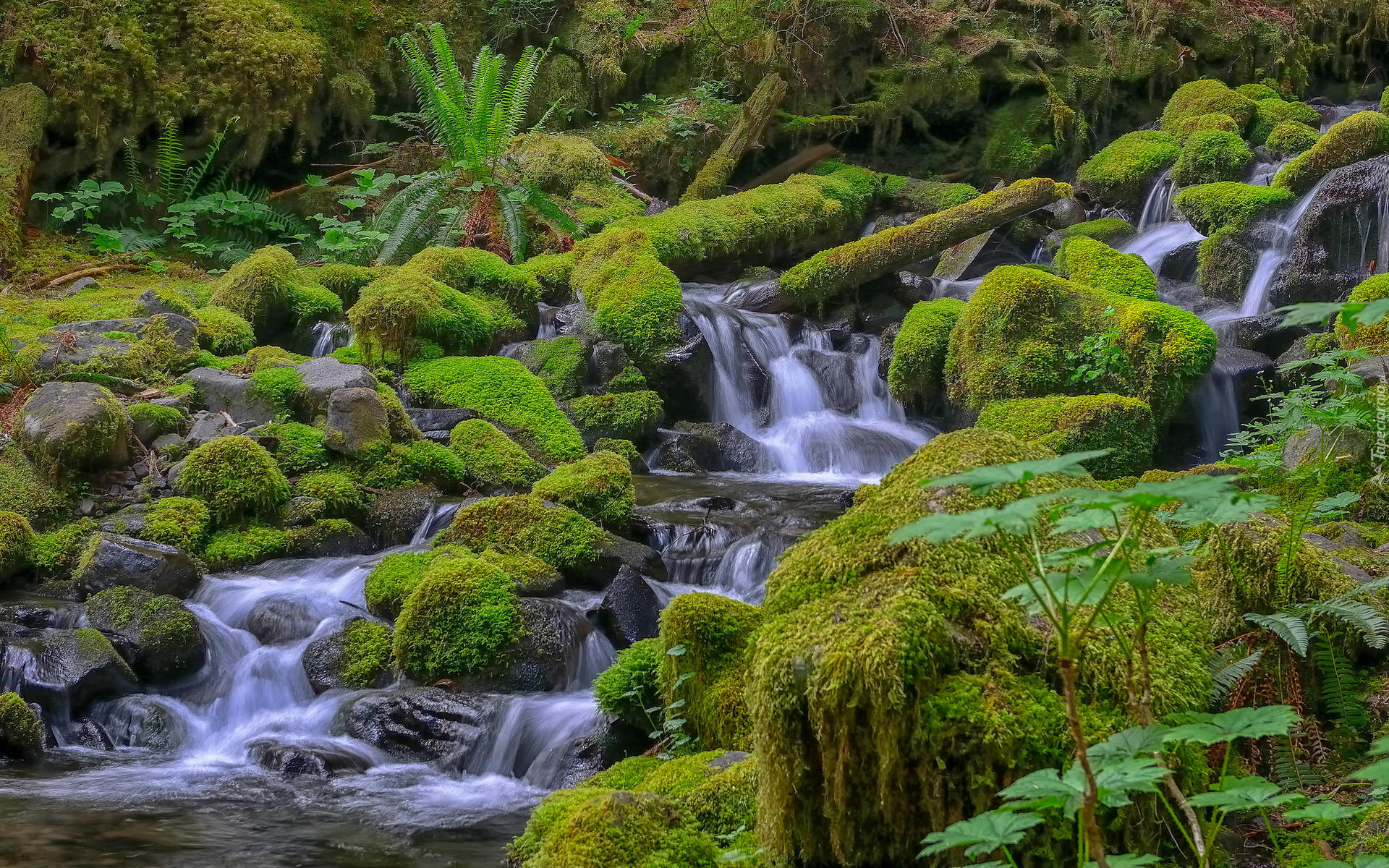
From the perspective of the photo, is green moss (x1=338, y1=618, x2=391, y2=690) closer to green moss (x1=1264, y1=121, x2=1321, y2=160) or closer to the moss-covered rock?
the moss-covered rock

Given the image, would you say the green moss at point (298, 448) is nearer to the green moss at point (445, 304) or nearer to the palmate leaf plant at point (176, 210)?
the green moss at point (445, 304)

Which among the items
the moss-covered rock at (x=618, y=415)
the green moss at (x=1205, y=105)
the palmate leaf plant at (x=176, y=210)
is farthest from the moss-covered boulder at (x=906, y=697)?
the green moss at (x=1205, y=105)

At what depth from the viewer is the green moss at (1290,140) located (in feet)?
43.7

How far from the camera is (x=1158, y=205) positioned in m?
13.6

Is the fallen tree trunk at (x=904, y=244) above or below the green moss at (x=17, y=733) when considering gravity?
above

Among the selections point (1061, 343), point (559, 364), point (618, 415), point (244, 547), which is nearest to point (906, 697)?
point (244, 547)

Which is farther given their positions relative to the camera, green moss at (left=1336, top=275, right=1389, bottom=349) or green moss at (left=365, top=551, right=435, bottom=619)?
green moss at (left=1336, top=275, right=1389, bottom=349)

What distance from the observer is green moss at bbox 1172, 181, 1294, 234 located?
11.5 m

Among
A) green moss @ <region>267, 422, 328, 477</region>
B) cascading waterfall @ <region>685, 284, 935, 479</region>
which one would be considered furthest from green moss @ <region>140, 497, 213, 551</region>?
cascading waterfall @ <region>685, 284, 935, 479</region>

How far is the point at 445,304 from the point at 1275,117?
1072 cm

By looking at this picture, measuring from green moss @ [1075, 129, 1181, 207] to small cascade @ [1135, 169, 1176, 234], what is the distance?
0.18 m

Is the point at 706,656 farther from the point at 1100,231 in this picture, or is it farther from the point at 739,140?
the point at 739,140

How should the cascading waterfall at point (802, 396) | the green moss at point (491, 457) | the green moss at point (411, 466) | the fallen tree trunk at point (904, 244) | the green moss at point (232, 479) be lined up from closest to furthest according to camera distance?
the green moss at point (232, 479) → the green moss at point (411, 466) → the green moss at point (491, 457) → the cascading waterfall at point (802, 396) → the fallen tree trunk at point (904, 244)

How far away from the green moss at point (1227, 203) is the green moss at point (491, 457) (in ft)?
25.2
